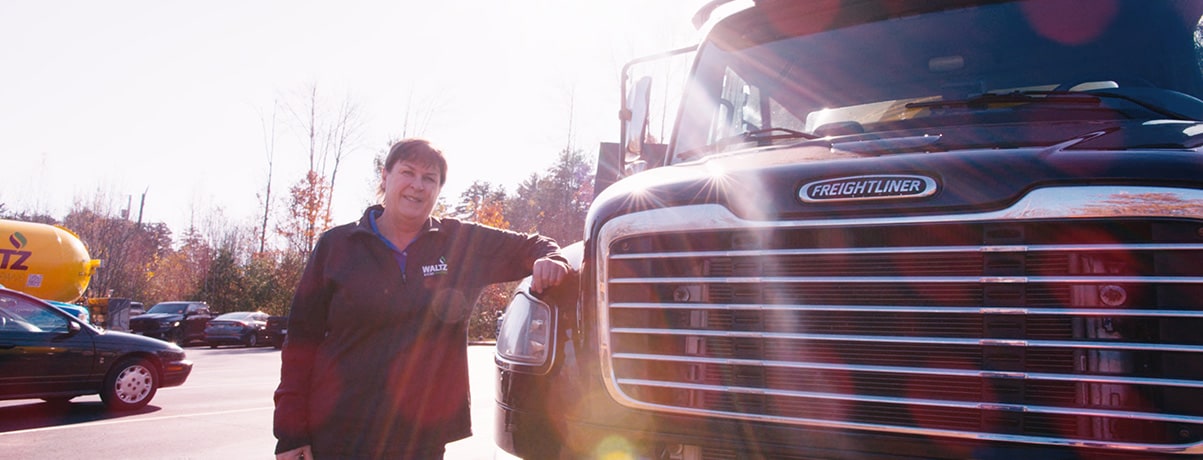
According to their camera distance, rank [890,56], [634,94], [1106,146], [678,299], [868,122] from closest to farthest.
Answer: [1106,146] < [678,299] < [868,122] < [890,56] < [634,94]

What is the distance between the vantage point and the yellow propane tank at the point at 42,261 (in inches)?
619

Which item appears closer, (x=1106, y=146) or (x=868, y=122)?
(x=1106, y=146)

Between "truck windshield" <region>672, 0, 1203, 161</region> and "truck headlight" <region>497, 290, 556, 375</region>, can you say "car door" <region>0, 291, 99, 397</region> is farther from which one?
"truck windshield" <region>672, 0, 1203, 161</region>

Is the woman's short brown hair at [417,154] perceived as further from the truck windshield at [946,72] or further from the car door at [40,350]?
the car door at [40,350]

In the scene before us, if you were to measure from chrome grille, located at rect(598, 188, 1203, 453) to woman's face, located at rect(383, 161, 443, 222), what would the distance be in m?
0.92

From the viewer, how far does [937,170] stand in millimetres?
2080

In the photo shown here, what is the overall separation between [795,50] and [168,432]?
7.41 metres

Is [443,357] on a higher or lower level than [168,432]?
higher

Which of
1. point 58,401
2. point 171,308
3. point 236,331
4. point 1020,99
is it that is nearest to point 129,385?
point 58,401

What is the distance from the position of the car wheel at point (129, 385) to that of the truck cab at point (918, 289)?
851 centimetres

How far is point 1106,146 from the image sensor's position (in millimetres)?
2104

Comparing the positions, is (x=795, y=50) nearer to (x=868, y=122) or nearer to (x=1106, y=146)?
(x=868, y=122)

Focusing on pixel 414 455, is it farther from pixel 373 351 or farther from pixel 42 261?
pixel 42 261

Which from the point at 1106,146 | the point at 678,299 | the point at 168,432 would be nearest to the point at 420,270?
the point at 678,299
